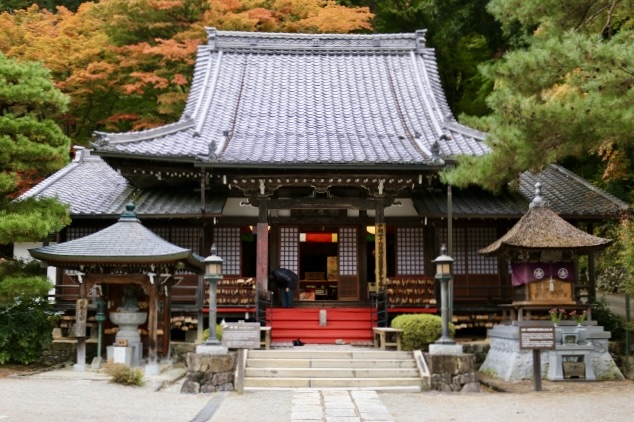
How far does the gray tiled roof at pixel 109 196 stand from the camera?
57.1 feet

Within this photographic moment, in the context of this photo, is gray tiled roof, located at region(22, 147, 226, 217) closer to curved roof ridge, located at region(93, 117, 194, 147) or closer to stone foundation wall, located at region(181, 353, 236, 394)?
curved roof ridge, located at region(93, 117, 194, 147)

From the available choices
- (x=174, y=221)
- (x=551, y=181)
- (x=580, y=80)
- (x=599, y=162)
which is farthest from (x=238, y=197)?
(x=599, y=162)

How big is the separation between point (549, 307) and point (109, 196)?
11572 mm

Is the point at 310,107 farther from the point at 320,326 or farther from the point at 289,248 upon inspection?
the point at 320,326

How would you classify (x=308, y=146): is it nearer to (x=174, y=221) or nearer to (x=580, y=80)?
(x=174, y=221)

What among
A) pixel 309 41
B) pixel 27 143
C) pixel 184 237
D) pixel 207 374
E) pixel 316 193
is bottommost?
pixel 207 374

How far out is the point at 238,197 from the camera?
18.4 m

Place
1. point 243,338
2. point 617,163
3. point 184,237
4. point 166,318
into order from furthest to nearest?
point 617,163 < point 184,237 < point 166,318 < point 243,338

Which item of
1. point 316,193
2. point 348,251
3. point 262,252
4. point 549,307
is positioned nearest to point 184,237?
point 262,252

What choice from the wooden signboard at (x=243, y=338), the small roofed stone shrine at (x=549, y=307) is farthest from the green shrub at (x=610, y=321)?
the wooden signboard at (x=243, y=338)

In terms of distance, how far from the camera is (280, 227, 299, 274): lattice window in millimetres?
18797

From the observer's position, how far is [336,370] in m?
13.4

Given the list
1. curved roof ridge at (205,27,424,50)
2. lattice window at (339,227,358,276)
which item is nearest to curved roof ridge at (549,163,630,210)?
lattice window at (339,227,358,276)

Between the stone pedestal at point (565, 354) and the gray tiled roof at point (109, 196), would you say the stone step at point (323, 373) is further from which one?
the gray tiled roof at point (109, 196)
